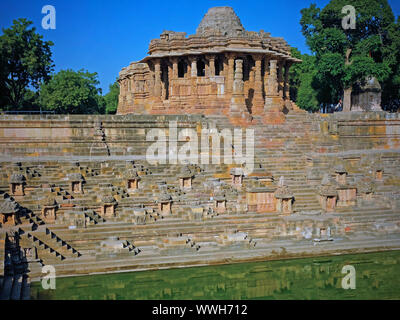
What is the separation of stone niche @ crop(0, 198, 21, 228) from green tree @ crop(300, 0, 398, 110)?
60.5ft

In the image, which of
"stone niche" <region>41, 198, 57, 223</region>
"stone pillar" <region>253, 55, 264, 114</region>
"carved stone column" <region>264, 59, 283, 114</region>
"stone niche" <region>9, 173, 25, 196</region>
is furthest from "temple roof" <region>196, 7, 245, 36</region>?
"stone niche" <region>41, 198, 57, 223</region>

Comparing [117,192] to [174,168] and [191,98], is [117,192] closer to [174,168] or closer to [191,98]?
[174,168]

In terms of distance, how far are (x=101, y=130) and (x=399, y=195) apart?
11.4 metres

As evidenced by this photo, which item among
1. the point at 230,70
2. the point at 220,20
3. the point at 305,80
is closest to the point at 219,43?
the point at 230,70

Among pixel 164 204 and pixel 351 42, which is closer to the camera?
pixel 164 204

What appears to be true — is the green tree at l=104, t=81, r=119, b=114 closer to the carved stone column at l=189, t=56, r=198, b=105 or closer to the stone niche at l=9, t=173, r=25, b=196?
the carved stone column at l=189, t=56, r=198, b=105

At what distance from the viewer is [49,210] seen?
1203 cm

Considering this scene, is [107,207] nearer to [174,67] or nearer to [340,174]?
[340,174]

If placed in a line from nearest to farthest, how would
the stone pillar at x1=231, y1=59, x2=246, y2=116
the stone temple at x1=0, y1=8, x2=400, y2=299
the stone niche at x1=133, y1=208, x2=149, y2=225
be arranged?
the stone temple at x1=0, y1=8, x2=400, y2=299 < the stone niche at x1=133, y1=208, x2=149, y2=225 < the stone pillar at x1=231, y1=59, x2=246, y2=116

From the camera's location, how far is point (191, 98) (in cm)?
1977

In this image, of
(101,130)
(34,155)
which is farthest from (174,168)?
(34,155)

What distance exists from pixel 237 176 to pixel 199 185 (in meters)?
1.40


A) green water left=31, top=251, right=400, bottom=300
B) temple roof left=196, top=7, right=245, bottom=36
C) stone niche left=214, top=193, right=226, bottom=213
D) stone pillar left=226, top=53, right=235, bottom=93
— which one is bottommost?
green water left=31, top=251, right=400, bottom=300

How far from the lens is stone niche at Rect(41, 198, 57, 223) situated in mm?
11930
